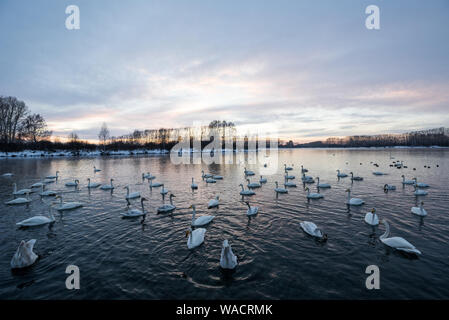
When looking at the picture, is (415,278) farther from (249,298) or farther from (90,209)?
(90,209)

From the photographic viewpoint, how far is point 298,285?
6133 millimetres

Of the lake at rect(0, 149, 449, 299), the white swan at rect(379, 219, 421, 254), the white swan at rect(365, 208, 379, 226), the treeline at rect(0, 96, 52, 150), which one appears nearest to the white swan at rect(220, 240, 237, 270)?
the lake at rect(0, 149, 449, 299)

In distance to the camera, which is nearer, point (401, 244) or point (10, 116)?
point (401, 244)

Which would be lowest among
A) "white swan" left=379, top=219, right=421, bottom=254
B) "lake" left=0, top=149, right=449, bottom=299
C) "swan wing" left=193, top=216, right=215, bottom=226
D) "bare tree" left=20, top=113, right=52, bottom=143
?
"lake" left=0, top=149, right=449, bottom=299

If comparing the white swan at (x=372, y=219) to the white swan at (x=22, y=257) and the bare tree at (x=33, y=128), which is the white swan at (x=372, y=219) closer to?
the white swan at (x=22, y=257)

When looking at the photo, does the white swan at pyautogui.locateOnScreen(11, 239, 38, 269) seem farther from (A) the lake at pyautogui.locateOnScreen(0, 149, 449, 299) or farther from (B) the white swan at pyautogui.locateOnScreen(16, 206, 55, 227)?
(B) the white swan at pyautogui.locateOnScreen(16, 206, 55, 227)

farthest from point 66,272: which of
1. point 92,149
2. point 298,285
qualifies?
point 92,149

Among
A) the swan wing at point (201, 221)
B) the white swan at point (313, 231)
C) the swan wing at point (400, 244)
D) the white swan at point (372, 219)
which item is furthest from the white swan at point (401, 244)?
the swan wing at point (201, 221)

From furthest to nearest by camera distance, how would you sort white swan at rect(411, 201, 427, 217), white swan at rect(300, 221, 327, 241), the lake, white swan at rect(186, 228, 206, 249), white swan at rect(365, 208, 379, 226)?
white swan at rect(411, 201, 427, 217) < white swan at rect(365, 208, 379, 226) < white swan at rect(300, 221, 327, 241) < white swan at rect(186, 228, 206, 249) < the lake

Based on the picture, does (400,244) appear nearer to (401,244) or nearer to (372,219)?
(401,244)

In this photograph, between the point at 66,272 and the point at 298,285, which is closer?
the point at 298,285

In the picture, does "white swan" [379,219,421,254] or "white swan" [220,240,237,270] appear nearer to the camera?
"white swan" [220,240,237,270]

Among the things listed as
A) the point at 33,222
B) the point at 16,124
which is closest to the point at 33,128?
the point at 16,124

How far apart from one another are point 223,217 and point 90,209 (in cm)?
904
